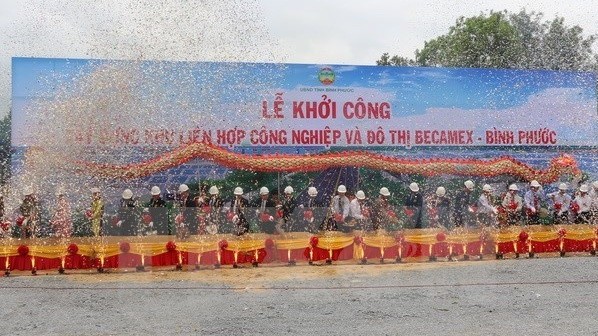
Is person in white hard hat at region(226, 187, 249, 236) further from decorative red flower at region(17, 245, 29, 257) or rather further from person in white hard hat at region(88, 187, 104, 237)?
decorative red flower at region(17, 245, 29, 257)

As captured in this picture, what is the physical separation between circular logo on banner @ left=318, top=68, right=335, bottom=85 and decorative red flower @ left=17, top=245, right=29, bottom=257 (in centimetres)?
906

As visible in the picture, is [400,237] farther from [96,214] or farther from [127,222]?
[96,214]

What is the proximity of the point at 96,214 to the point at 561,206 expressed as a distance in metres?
11.3

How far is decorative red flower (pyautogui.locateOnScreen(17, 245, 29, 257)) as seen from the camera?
37.5ft

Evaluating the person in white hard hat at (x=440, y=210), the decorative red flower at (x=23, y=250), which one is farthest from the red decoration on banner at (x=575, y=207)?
the decorative red flower at (x=23, y=250)

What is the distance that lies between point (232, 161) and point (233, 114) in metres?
1.86

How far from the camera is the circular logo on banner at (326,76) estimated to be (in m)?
17.2

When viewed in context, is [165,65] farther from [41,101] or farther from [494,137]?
[494,137]

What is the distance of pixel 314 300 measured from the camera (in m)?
8.94

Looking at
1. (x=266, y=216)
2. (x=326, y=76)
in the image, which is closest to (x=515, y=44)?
(x=326, y=76)

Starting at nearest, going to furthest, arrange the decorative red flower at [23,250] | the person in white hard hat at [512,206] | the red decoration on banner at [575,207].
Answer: the decorative red flower at [23,250] → the person in white hard hat at [512,206] → the red decoration on banner at [575,207]

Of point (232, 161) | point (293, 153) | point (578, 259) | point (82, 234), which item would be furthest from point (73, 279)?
point (578, 259)

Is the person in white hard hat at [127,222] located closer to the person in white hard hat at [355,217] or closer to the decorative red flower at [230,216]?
the decorative red flower at [230,216]

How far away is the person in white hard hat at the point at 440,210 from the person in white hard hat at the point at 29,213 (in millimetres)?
8689
